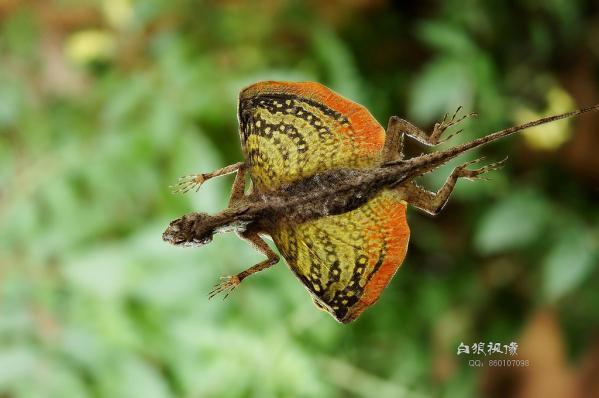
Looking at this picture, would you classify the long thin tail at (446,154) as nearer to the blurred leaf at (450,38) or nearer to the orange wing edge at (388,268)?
the orange wing edge at (388,268)

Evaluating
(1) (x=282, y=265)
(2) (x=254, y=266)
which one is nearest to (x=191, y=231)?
(2) (x=254, y=266)

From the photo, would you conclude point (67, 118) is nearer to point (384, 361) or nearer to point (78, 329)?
point (78, 329)

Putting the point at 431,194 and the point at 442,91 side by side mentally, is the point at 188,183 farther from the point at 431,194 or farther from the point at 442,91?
the point at 442,91

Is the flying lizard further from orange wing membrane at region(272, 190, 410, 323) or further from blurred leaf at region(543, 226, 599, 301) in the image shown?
blurred leaf at region(543, 226, 599, 301)

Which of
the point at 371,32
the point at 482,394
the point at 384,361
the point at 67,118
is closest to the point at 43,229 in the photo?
the point at 67,118

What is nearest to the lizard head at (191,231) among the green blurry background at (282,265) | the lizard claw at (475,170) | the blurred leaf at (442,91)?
the lizard claw at (475,170)

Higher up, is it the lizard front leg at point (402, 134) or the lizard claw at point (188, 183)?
the lizard claw at point (188, 183)

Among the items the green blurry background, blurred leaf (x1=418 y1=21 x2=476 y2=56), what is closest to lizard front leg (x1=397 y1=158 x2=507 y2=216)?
the green blurry background

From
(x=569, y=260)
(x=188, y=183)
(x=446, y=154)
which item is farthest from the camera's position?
(x=569, y=260)
